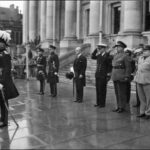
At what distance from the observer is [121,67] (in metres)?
7.71

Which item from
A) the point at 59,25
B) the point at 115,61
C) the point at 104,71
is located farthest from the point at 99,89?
the point at 59,25

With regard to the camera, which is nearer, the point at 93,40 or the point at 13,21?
the point at 93,40

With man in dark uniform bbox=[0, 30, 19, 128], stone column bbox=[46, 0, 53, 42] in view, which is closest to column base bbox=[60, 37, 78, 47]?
stone column bbox=[46, 0, 53, 42]

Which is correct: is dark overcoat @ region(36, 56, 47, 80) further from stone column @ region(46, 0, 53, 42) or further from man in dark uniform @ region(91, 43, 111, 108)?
stone column @ region(46, 0, 53, 42)

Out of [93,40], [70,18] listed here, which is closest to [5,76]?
[93,40]

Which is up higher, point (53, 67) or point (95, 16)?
point (95, 16)

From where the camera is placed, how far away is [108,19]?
23.1m

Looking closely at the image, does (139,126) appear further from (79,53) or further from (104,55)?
(79,53)

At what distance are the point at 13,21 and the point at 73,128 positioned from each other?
53184 millimetres

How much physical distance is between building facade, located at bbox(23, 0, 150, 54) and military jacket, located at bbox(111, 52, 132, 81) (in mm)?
9555

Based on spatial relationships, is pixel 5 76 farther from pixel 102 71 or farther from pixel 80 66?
pixel 80 66

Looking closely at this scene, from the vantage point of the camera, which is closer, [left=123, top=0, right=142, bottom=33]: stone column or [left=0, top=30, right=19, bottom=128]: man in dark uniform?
[left=0, top=30, right=19, bottom=128]: man in dark uniform

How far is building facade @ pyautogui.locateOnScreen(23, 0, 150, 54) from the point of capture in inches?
683

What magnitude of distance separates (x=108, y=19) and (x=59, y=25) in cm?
731
